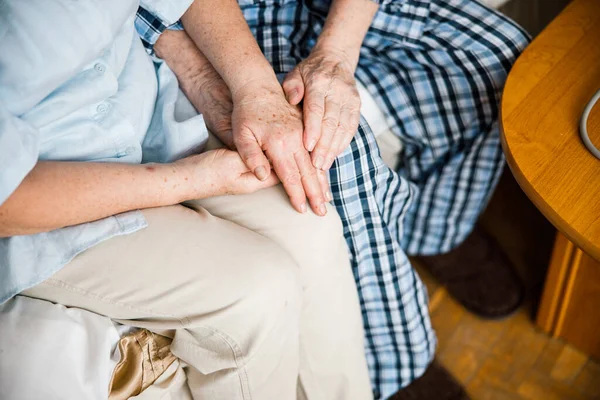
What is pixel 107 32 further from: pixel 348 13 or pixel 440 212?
pixel 440 212

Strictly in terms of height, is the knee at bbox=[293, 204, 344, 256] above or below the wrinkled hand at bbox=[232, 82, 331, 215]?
below

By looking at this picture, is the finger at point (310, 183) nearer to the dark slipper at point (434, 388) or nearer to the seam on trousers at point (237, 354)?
the seam on trousers at point (237, 354)

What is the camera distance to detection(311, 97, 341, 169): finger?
1.01 meters

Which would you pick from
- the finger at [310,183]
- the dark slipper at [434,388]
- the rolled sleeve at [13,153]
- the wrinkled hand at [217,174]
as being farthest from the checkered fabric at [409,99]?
the rolled sleeve at [13,153]

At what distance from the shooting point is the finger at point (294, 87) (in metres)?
1.06

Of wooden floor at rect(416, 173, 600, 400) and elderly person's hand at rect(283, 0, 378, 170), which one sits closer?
elderly person's hand at rect(283, 0, 378, 170)

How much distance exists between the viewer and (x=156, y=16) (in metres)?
1.06

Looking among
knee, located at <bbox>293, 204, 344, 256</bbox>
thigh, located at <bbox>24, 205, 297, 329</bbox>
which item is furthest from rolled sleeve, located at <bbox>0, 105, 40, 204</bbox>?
knee, located at <bbox>293, 204, 344, 256</bbox>

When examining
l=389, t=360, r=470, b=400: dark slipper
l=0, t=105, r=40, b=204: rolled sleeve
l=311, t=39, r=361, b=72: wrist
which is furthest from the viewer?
l=389, t=360, r=470, b=400: dark slipper

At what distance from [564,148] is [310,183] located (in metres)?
0.39

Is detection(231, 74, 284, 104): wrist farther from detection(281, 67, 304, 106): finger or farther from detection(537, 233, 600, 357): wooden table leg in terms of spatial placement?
detection(537, 233, 600, 357): wooden table leg

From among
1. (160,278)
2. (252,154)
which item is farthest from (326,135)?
(160,278)

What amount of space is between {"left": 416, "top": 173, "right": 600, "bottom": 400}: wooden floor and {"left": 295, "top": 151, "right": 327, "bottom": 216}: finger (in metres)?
0.57

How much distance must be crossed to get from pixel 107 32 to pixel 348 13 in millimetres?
460
